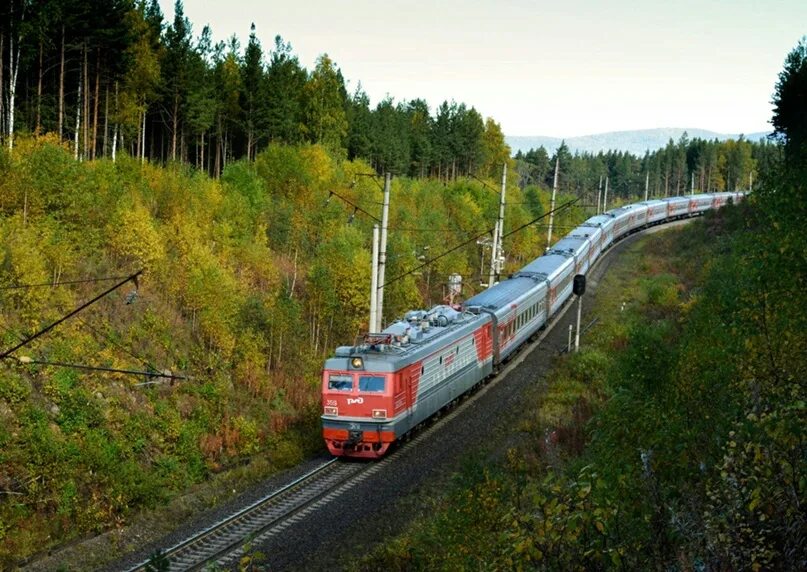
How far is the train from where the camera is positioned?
20.9 m

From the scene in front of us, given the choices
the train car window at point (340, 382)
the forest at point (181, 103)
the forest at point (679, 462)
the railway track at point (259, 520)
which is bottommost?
the railway track at point (259, 520)

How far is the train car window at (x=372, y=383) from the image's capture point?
68.0ft

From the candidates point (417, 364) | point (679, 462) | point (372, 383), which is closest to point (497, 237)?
point (417, 364)

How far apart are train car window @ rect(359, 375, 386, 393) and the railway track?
82.8 inches

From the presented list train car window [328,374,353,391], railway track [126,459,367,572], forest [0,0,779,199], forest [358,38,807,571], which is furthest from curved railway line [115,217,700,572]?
forest [0,0,779,199]

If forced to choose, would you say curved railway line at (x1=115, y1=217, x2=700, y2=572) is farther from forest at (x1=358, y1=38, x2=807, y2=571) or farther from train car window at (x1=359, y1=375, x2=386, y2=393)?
forest at (x1=358, y1=38, x2=807, y2=571)

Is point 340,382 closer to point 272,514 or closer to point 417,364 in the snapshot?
point 417,364

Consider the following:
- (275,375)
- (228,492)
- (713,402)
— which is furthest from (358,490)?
(275,375)

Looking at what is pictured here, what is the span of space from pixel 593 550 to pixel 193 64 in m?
52.0

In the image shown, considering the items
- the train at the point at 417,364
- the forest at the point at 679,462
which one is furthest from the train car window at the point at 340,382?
the forest at the point at 679,462

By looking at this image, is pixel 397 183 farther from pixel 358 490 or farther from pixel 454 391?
pixel 358 490

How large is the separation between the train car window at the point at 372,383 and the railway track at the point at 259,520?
6.90ft

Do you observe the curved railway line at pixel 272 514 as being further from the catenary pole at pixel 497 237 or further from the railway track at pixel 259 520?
the catenary pole at pixel 497 237

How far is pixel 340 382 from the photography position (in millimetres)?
21219
